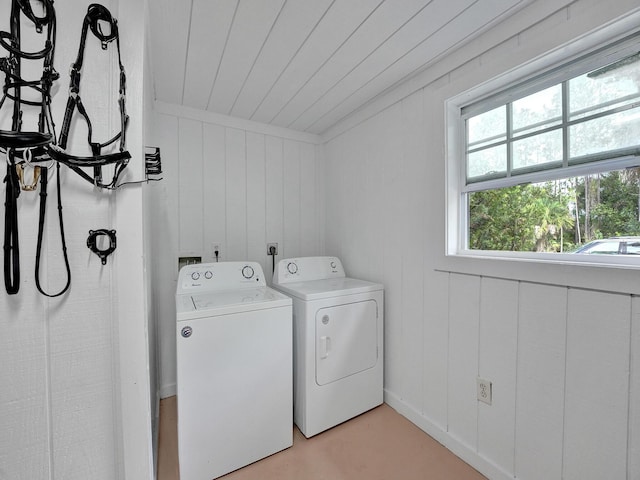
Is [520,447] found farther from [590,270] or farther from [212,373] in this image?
[212,373]

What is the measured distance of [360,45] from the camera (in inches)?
55.7

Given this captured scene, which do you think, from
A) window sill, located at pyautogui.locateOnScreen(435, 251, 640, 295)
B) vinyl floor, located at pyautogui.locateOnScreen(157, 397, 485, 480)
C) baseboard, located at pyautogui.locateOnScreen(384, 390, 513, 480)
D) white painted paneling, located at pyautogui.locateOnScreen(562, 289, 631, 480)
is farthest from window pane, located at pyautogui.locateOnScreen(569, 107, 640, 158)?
vinyl floor, located at pyautogui.locateOnScreen(157, 397, 485, 480)

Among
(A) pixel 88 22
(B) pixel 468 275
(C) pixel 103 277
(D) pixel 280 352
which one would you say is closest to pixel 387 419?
(D) pixel 280 352

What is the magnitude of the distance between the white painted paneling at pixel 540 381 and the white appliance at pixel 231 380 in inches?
45.3

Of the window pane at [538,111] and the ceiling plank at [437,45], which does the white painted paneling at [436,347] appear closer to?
the window pane at [538,111]

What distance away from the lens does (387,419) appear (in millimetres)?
1805

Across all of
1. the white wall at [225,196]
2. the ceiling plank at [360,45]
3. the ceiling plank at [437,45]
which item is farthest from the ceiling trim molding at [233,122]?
the ceiling plank at [437,45]

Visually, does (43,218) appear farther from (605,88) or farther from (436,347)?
(605,88)

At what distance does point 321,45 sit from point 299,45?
115 mm

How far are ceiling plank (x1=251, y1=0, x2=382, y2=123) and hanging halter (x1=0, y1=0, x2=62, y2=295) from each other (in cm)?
101

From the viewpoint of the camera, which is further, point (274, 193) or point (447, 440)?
point (274, 193)

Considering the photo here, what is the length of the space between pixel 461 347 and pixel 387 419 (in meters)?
0.75

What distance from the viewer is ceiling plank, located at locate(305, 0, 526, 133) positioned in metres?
1.19

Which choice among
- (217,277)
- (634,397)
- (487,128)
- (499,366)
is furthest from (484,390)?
(217,277)
